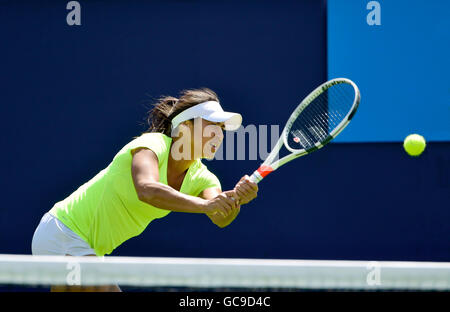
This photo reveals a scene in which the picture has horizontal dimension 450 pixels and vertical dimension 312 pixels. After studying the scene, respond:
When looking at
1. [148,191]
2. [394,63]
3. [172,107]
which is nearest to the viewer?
[148,191]

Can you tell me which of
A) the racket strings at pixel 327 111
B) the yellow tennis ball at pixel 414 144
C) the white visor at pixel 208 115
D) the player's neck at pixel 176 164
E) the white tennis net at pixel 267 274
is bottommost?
the white tennis net at pixel 267 274

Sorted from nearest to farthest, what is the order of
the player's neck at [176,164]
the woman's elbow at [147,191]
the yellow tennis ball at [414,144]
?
the woman's elbow at [147,191]
the player's neck at [176,164]
the yellow tennis ball at [414,144]

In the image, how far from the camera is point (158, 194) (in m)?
2.78

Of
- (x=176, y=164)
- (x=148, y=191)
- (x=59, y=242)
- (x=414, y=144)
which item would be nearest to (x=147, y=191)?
(x=148, y=191)

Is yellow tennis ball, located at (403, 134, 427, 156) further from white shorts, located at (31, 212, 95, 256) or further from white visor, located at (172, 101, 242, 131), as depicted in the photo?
white shorts, located at (31, 212, 95, 256)

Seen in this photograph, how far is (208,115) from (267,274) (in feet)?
3.32

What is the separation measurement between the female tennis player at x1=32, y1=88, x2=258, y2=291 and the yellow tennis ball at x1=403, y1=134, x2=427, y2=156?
6.45ft

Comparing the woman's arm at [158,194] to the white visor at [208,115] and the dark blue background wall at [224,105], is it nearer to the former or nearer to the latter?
the white visor at [208,115]

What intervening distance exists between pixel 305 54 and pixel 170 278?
302 cm

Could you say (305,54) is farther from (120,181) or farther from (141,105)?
(120,181)

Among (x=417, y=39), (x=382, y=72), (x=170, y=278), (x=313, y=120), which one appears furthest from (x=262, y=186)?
(x=170, y=278)

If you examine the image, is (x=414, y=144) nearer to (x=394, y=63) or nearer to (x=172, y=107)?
(x=394, y=63)

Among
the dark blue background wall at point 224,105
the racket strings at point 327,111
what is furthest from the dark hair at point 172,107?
the dark blue background wall at point 224,105

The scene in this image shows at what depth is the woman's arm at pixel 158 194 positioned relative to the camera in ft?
9.13
